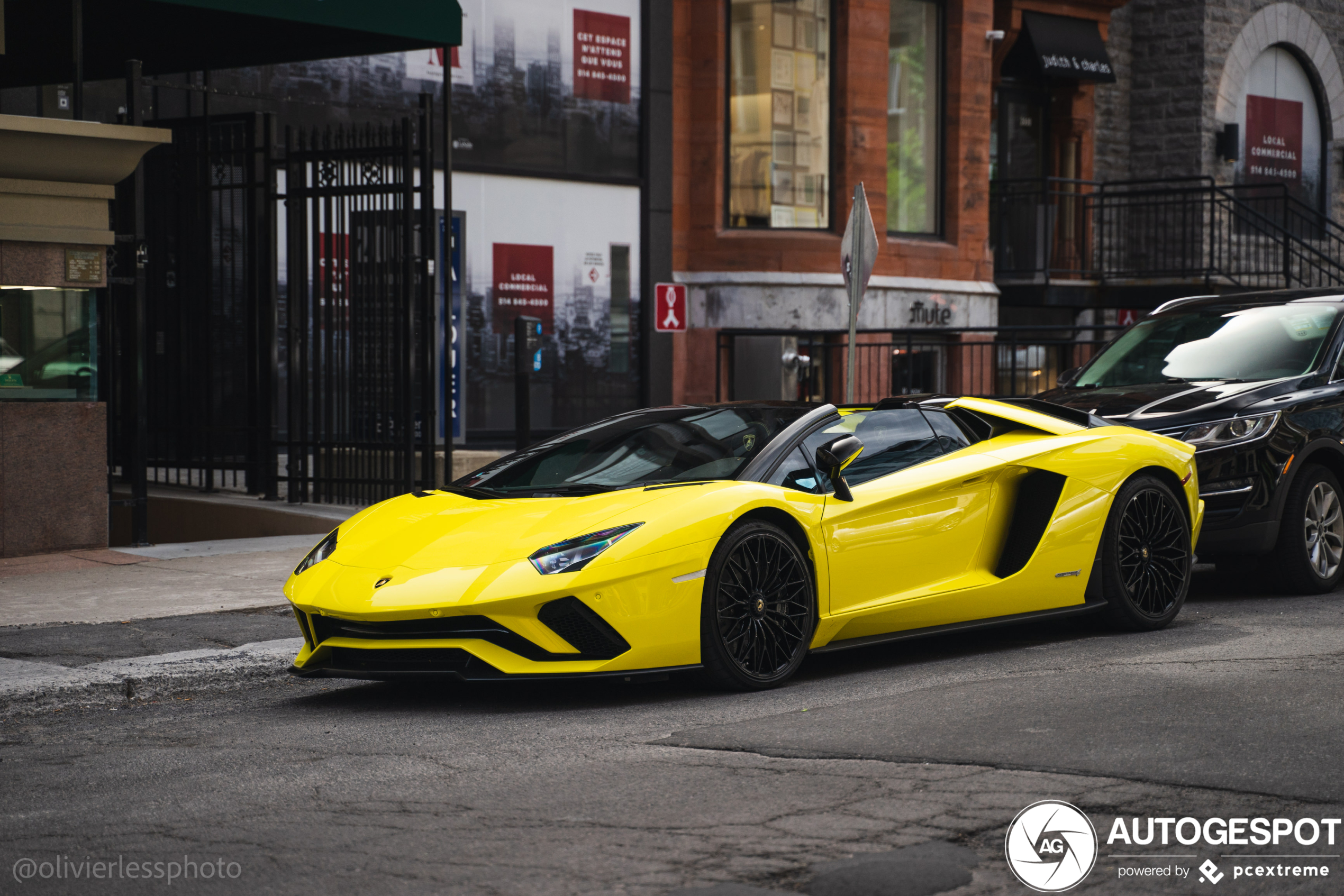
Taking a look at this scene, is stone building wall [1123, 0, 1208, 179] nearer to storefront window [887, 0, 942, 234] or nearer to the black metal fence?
storefront window [887, 0, 942, 234]

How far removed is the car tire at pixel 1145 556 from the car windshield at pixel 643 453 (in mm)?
1815

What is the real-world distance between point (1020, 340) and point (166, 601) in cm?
1501

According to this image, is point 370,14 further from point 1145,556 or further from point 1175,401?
point 1145,556

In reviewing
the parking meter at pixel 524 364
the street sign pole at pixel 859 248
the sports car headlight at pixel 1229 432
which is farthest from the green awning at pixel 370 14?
the sports car headlight at pixel 1229 432

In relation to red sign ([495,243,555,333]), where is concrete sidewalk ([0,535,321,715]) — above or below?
below

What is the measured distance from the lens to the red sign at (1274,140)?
26266 mm

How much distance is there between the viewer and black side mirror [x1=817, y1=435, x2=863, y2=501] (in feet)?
22.1

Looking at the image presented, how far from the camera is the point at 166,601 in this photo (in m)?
8.80

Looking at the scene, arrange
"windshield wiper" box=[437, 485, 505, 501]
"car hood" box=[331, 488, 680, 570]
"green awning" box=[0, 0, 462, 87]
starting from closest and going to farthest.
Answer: "car hood" box=[331, 488, 680, 570] < "windshield wiper" box=[437, 485, 505, 501] < "green awning" box=[0, 0, 462, 87]

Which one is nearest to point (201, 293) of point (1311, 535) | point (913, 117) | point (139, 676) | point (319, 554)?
point (139, 676)

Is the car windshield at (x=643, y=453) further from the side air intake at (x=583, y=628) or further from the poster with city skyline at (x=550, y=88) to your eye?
the poster with city skyline at (x=550, y=88)

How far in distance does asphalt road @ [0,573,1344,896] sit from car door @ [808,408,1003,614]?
403mm

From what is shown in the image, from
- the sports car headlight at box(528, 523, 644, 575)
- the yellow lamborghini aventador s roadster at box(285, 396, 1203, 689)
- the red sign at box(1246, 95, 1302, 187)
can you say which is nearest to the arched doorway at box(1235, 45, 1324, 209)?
the red sign at box(1246, 95, 1302, 187)

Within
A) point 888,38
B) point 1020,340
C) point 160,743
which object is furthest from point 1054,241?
point 160,743
